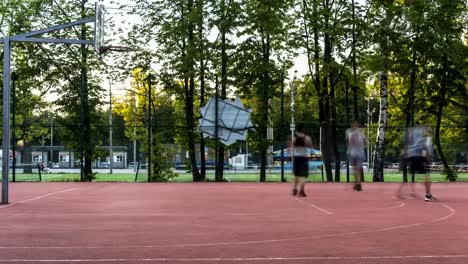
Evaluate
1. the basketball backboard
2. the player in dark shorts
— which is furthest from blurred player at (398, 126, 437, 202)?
the basketball backboard

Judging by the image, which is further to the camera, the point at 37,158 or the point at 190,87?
the point at 37,158

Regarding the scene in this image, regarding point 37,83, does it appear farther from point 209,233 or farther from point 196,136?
point 209,233

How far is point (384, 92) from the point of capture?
29734mm

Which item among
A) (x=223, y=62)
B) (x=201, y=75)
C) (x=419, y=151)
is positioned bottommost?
(x=419, y=151)

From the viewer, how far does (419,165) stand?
624 inches

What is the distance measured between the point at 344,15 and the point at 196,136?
870 cm

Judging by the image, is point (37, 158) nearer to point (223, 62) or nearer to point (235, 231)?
point (223, 62)

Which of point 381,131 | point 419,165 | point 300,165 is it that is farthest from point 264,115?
point 419,165

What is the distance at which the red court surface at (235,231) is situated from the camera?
7.71m

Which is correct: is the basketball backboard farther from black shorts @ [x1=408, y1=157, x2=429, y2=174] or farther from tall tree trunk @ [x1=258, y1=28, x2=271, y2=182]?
tall tree trunk @ [x1=258, y1=28, x2=271, y2=182]

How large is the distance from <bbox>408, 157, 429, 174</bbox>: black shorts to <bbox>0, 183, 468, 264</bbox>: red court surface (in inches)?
31.3

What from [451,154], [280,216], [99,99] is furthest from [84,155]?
[451,154]

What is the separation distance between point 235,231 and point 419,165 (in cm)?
728

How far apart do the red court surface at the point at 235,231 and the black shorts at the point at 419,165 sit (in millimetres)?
795
